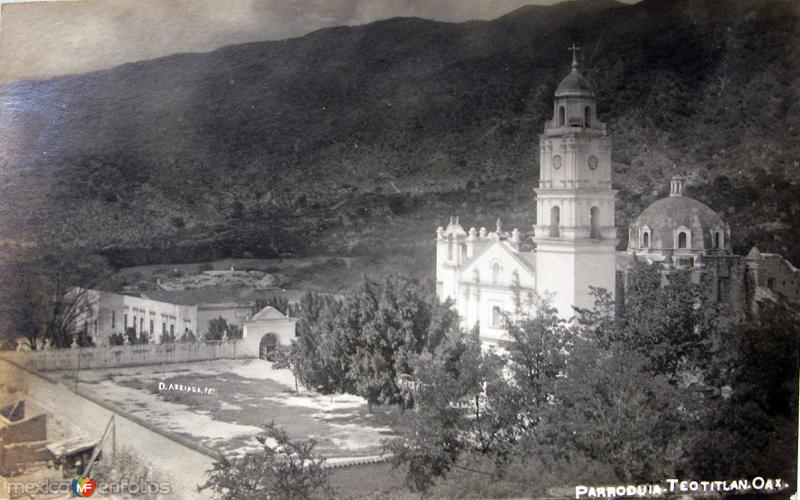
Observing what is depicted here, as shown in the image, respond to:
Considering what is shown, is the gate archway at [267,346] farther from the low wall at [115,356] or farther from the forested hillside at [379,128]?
the forested hillside at [379,128]

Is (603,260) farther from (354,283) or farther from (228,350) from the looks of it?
(228,350)

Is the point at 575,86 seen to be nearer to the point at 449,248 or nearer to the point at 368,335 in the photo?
the point at 449,248

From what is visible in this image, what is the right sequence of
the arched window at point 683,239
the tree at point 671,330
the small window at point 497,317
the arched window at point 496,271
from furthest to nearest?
the arched window at point 683,239, the arched window at point 496,271, the small window at point 497,317, the tree at point 671,330

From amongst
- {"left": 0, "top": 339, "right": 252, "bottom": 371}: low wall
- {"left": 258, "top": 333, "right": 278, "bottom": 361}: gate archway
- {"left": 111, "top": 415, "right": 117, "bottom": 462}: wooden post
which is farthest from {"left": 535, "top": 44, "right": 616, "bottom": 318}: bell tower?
{"left": 111, "top": 415, "right": 117, "bottom": 462}: wooden post

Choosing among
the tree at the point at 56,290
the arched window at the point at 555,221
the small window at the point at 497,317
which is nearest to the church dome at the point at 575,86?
the arched window at the point at 555,221

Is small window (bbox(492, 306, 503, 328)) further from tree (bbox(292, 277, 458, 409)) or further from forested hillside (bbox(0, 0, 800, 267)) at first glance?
forested hillside (bbox(0, 0, 800, 267))

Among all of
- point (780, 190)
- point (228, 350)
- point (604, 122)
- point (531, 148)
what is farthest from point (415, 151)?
point (780, 190)
